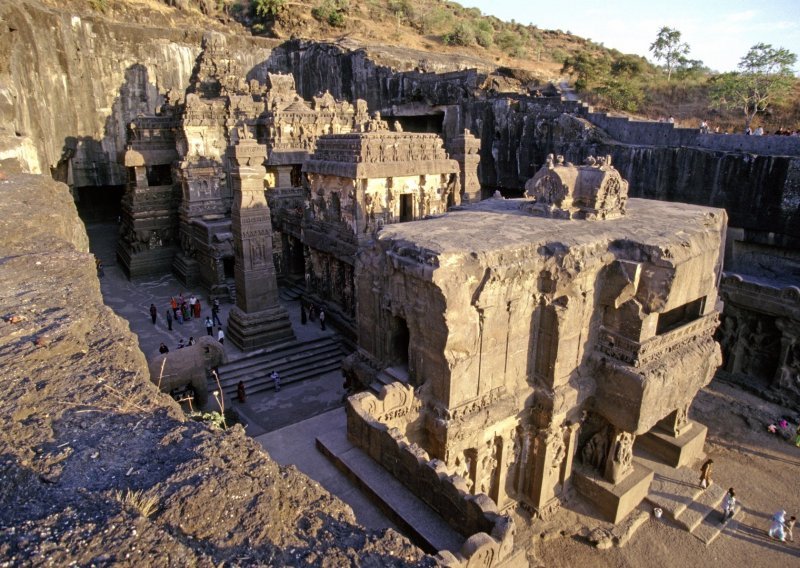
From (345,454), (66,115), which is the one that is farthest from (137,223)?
(345,454)

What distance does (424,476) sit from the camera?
7582mm

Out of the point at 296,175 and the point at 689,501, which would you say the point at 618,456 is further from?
the point at 296,175

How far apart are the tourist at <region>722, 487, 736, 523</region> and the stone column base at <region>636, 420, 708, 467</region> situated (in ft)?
3.72

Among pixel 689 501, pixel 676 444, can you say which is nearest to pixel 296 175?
pixel 676 444

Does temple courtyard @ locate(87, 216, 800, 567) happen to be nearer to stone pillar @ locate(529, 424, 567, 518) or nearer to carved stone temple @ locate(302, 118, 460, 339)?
stone pillar @ locate(529, 424, 567, 518)

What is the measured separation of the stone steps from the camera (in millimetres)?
7086

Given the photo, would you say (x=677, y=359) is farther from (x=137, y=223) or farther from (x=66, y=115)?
(x=66, y=115)

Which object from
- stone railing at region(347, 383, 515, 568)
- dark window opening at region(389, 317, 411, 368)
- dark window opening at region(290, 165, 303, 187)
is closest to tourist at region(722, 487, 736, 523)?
stone railing at region(347, 383, 515, 568)

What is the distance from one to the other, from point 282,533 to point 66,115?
97.5ft

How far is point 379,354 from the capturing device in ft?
35.2

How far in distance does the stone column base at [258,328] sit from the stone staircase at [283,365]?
0.29 meters

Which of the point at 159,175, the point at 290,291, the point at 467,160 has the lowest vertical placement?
the point at 290,291

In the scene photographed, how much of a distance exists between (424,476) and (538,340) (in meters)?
3.65

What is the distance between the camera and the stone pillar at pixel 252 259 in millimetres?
13859
